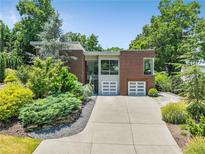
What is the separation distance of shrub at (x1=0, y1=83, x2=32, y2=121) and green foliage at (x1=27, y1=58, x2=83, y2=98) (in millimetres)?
1807

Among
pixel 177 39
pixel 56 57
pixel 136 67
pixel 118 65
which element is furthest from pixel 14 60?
pixel 177 39

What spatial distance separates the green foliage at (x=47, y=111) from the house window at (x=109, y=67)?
10308 millimetres

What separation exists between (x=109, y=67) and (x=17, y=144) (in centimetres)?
1454

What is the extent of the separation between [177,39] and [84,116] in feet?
73.2

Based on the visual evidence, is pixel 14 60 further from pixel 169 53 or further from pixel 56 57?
pixel 169 53

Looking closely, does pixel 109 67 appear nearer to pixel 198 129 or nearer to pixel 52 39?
pixel 52 39

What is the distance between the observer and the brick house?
20906 mm

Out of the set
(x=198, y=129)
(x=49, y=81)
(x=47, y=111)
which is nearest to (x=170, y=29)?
(x=49, y=81)

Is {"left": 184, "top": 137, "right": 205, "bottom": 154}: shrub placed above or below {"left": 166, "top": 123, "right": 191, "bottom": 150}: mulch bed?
above

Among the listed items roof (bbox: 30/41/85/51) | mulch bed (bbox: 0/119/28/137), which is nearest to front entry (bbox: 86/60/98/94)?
roof (bbox: 30/41/85/51)

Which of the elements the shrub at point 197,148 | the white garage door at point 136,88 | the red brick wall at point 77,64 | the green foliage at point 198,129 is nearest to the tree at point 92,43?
the red brick wall at point 77,64

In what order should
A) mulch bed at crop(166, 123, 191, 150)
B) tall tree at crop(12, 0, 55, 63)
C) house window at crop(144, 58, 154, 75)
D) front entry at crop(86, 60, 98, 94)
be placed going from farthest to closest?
tall tree at crop(12, 0, 55, 63) < front entry at crop(86, 60, 98, 94) < house window at crop(144, 58, 154, 75) < mulch bed at crop(166, 123, 191, 150)

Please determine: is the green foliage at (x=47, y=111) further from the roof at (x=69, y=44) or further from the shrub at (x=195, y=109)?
the roof at (x=69, y=44)

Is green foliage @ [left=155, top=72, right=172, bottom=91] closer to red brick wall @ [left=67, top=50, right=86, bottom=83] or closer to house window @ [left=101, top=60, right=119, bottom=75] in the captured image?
house window @ [left=101, top=60, right=119, bottom=75]
